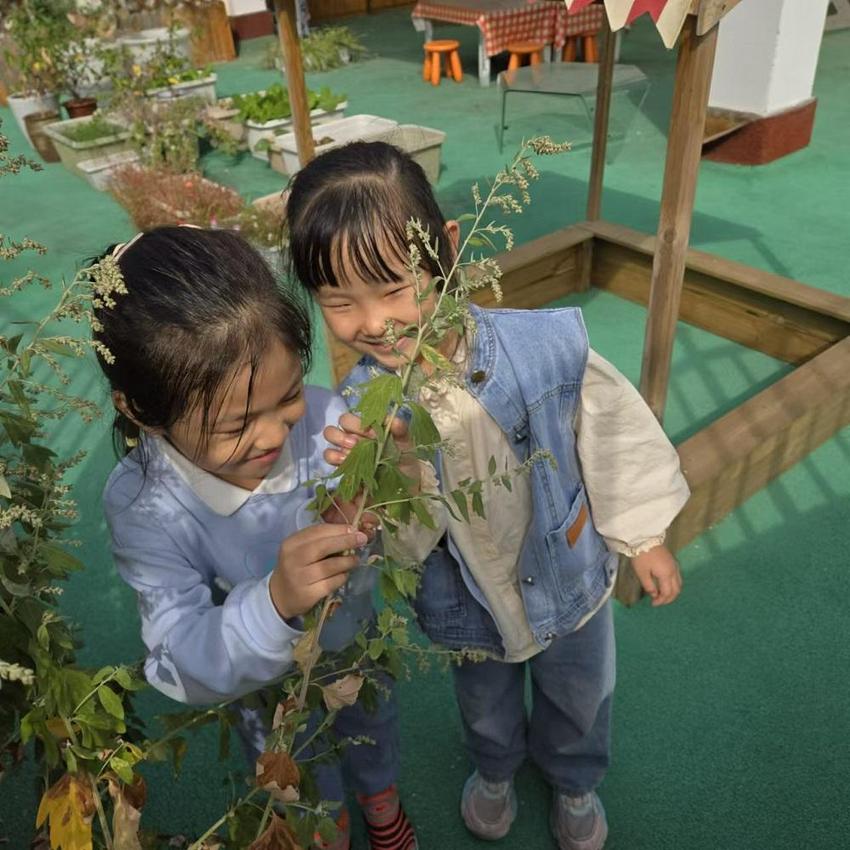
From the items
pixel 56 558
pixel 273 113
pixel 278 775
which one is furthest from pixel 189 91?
pixel 278 775

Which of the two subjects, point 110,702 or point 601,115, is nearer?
point 110,702

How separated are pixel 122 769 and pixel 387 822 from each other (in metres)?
1.19

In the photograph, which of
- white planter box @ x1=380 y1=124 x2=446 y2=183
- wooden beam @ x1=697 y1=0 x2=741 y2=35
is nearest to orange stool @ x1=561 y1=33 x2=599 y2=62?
white planter box @ x1=380 y1=124 x2=446 y2=183

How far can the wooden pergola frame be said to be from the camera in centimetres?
201

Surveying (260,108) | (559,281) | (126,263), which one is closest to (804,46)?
(559,281)

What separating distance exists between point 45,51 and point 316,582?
9.27 meters

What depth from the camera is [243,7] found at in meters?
12.9

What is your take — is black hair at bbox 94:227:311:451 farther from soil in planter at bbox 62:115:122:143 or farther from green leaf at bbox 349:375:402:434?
soil in planter at bbox 62:115:122:143

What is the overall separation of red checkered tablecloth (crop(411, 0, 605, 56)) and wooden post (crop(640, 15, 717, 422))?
330 inches

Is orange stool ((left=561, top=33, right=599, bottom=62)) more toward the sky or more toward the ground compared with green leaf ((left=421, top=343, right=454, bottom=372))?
more toward the ground

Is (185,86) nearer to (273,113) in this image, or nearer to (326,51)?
(273,113)

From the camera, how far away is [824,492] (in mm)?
3000

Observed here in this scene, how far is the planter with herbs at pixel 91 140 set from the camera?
7352 mm

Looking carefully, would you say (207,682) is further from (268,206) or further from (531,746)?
→ (268,206)
